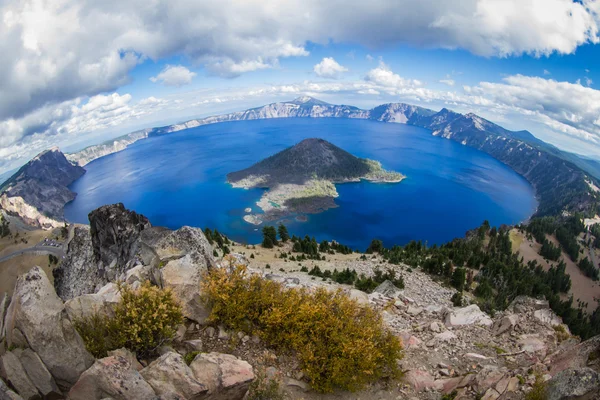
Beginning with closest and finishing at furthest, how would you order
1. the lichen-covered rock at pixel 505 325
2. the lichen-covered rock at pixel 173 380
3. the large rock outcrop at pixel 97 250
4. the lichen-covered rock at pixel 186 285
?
1. the lichen-covered rock at pixel 173 380
2. the lichen-covered rock at pixel 186 285
3. the lichen-covered rock at pixel 505 325
4. the large rock outcrop at pixel 97 250

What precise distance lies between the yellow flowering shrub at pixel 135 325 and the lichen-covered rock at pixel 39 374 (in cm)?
133

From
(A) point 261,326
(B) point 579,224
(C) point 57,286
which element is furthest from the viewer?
(B) point 579,224

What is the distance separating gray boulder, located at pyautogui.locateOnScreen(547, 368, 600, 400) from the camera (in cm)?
989

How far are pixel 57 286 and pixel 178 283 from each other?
2898 cm

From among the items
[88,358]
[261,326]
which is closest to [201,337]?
[261,326]

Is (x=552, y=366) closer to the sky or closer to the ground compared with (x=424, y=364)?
closer to the sky

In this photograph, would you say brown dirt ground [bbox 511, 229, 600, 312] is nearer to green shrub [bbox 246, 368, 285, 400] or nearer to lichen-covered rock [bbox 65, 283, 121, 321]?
green shrub [bbox 246, 368, 285, 400]

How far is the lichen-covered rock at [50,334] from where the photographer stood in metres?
10.4

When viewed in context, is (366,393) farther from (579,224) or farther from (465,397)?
(579,224)

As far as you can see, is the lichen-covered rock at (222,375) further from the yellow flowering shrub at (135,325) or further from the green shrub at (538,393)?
the green shrub at (538,393)

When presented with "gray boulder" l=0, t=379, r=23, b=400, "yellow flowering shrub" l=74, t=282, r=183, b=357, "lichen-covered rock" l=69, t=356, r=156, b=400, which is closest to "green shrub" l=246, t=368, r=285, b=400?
"lichen-covered rock" l=69, t=356, r=156, b=400

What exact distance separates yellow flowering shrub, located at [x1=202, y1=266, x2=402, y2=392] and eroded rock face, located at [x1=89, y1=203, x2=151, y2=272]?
831 inches

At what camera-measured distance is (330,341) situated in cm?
1420

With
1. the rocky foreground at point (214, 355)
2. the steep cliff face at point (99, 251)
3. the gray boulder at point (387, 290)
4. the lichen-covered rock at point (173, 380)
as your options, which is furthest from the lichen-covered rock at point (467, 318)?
the steep cliff face at point (99, 251)
